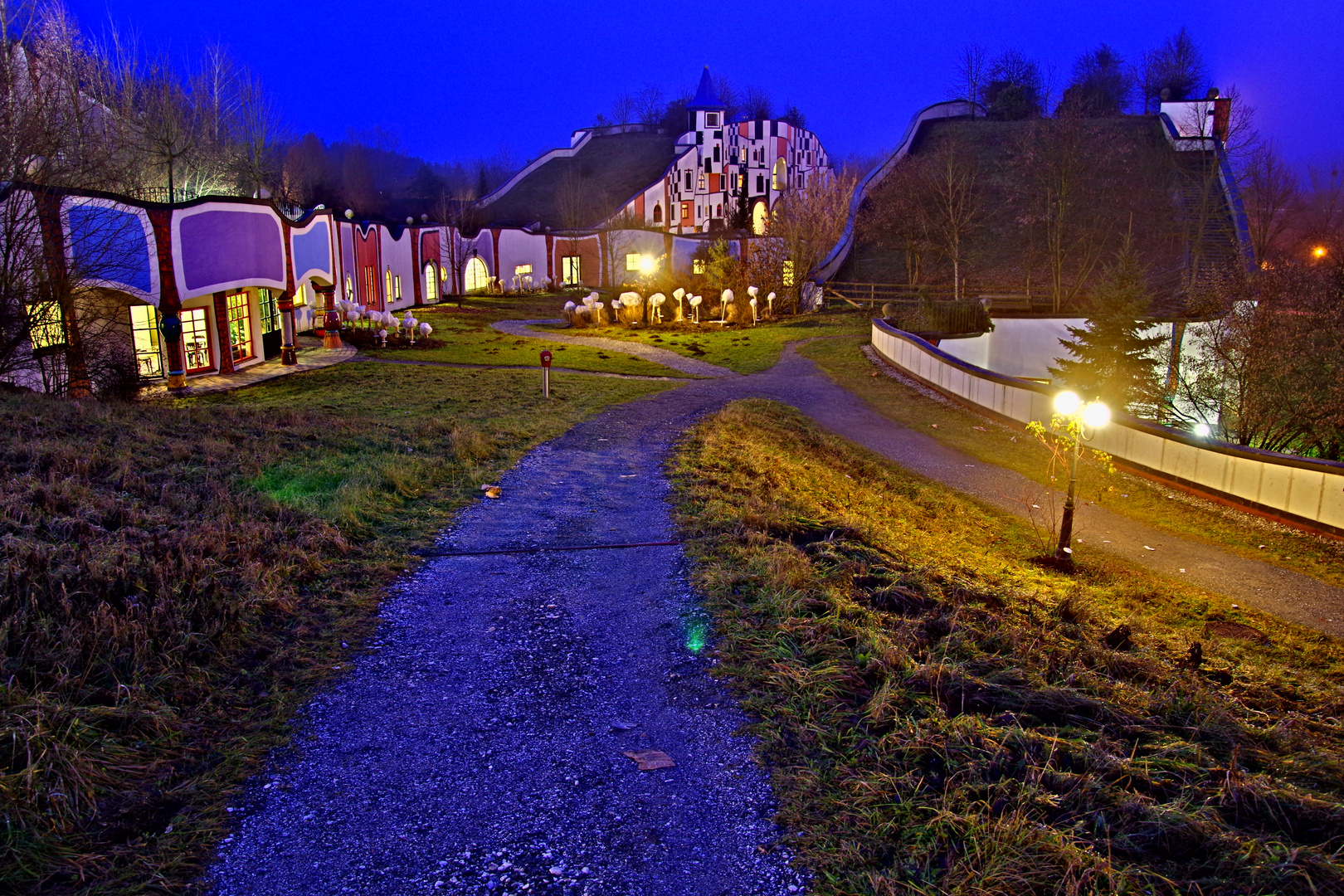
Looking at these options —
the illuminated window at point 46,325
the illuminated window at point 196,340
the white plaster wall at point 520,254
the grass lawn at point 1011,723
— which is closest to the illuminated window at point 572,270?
the white plaster wall at point 520,254

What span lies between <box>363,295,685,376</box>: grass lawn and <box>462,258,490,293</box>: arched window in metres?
9.82

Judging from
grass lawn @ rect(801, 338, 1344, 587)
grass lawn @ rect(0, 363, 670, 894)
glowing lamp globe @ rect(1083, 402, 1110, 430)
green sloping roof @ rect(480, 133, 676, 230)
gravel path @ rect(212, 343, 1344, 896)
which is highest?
green sloping roof @ rect(480, 133, 676, 230)

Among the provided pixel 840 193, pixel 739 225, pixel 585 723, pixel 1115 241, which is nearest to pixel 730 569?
pixel 585 723

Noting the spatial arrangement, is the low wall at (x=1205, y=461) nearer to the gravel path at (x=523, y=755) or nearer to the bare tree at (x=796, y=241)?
the gravel path at (x=523, y=755)

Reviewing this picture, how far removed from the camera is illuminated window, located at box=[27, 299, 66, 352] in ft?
47.9

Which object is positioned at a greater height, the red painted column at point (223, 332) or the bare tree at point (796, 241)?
the bare tree at point (796, 241)

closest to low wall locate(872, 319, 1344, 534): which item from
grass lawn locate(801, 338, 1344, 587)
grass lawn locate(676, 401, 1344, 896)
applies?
grass lawn locate(801, 338, 1344, 587)

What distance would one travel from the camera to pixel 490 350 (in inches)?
1101

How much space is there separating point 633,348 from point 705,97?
52969 mm

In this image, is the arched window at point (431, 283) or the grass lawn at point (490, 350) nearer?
the grass lawn at point (490, 350)

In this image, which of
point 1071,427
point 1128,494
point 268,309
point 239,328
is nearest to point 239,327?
point 239,328

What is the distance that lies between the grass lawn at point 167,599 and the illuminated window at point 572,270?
44.5m

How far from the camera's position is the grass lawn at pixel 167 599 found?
3.75 metres

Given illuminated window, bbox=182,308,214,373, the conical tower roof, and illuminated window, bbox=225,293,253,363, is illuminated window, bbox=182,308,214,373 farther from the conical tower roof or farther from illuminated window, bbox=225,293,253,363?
the conical tower roof
